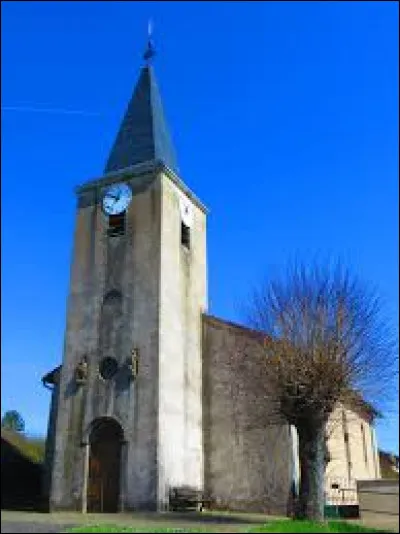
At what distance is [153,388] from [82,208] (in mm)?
8319

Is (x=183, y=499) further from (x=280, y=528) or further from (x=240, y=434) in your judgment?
(x=280, y=528)

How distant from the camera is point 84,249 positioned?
82.4 ft

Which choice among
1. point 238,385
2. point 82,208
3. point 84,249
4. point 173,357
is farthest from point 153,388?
point 82,208

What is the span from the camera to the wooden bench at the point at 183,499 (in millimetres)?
20391

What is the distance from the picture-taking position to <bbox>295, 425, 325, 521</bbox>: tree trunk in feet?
59.0

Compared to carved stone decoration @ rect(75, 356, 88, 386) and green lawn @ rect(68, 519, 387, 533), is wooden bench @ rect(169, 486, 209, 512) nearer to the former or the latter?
carved stone decoration @ rect(75, 356, 88, 386)

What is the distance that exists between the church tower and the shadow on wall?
7.57 feet

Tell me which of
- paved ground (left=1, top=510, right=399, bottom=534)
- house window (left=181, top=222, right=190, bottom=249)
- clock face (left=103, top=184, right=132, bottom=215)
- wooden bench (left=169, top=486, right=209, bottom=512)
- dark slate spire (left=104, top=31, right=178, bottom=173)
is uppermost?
dark slate spire (left=104, top=31, right=178, bottom=173)

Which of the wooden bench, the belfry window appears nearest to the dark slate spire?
the belfry window

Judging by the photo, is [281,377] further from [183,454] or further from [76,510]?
[76,510]

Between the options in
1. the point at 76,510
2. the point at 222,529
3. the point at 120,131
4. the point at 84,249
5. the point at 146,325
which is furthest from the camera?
the point at 120,131

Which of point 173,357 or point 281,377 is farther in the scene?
point 173,357

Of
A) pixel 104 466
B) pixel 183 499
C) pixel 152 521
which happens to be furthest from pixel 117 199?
pixel 152 521

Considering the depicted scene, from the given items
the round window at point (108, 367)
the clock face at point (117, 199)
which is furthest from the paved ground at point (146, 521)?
the clock face at point (117, 199)
